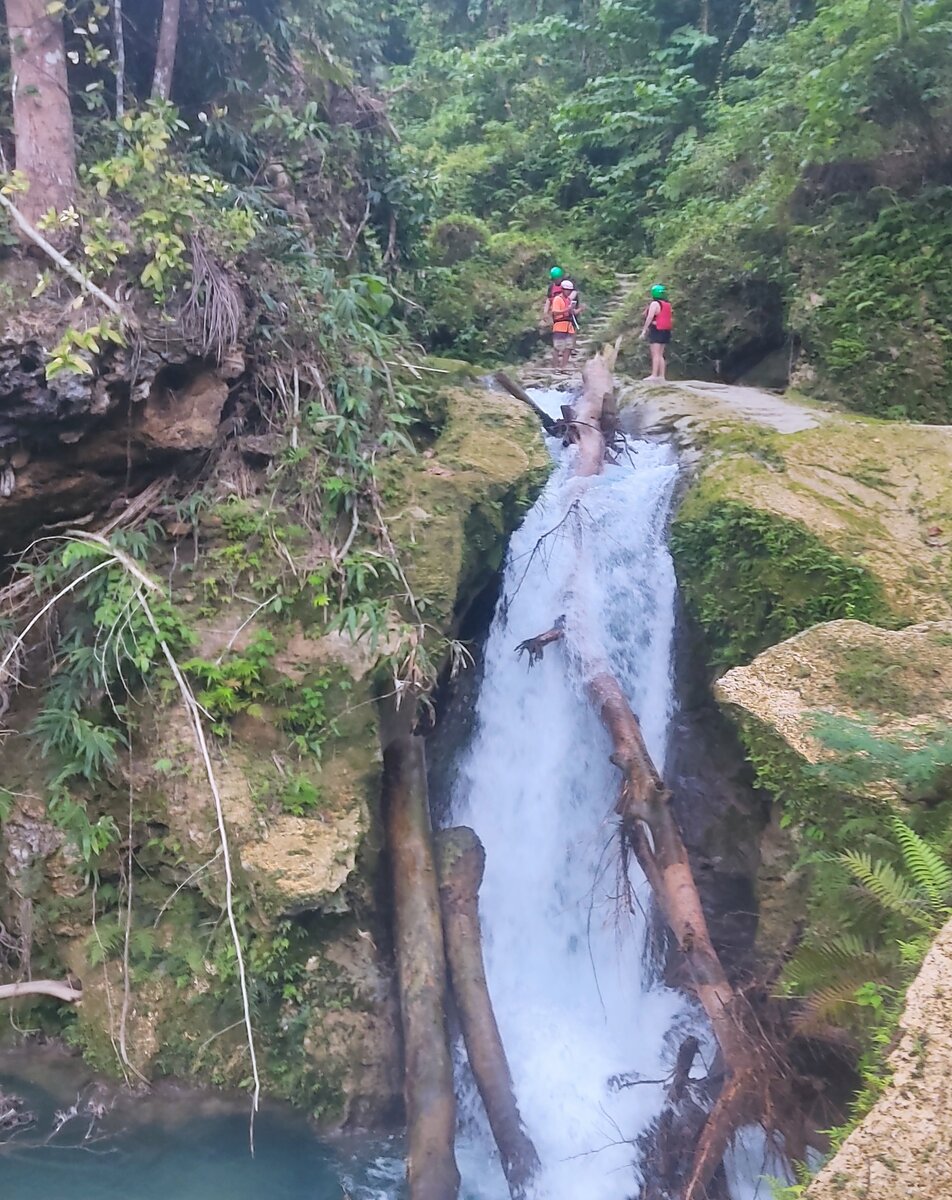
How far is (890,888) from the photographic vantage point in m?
3.74

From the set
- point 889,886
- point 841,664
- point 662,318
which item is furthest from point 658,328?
point 889,886

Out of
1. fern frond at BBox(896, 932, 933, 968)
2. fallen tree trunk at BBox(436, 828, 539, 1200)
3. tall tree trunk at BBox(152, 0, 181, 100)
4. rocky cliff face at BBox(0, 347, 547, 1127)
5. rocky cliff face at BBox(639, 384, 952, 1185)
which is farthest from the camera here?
tall tree trunk at BBox(152, 0, 181, 100)

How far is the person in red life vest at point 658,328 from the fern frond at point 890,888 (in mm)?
8566

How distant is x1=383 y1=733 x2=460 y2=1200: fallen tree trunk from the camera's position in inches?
199

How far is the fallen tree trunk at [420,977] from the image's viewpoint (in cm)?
504

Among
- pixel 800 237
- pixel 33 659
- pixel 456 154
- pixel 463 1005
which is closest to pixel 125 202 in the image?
pixel 33 659

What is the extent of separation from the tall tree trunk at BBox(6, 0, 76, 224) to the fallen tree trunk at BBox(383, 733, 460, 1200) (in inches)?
171

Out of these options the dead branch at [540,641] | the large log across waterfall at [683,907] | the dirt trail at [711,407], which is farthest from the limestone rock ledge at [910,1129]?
the dirt trail at [711,407]

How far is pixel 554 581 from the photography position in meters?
8.09

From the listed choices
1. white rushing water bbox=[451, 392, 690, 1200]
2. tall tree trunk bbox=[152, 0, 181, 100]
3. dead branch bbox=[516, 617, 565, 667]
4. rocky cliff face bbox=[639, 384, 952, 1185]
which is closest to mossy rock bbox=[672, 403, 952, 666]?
rocky cliff face bbox=[639, 384, 952, 1185]

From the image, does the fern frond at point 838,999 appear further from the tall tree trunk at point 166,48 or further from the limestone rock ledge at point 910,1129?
the tall tree trunk at point 166,48

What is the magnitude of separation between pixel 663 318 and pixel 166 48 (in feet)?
22.0

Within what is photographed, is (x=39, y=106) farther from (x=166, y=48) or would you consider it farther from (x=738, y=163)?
(x=738, y=163)

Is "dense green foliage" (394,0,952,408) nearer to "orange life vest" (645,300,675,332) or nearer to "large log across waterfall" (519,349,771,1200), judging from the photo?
"orange life vest" (645,300,675,332)
